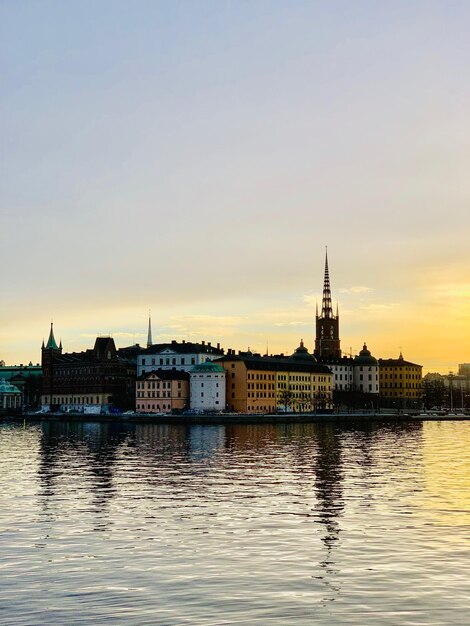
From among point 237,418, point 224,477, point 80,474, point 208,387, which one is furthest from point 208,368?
point 224,477

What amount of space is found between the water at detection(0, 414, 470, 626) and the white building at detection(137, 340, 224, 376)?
132 m

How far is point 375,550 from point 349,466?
32.6 meters

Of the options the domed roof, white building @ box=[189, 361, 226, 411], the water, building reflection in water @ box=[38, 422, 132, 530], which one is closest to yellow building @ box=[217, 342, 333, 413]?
white building @ box=[189, 361, 226, 411]

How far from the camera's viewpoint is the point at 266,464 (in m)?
63.3

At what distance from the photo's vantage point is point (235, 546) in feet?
97.1

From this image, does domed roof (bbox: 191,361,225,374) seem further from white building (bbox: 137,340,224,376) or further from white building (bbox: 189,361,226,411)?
white building (bbox: 137,340,224,376)

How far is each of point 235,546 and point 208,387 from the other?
14704 cm

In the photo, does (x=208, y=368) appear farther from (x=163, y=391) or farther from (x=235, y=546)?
(x=235, y=546)

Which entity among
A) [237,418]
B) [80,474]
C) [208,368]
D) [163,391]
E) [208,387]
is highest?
[208,368]

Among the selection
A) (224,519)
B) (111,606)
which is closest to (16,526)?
(224,519)

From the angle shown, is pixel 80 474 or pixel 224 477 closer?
pixel 224 477

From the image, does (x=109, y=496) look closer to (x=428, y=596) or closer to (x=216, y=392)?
(x=428, y=596)

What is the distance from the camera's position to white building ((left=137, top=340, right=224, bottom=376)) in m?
192

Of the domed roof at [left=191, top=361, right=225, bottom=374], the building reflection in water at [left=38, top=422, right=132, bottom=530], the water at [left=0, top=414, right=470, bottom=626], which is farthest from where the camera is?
the domed roof at [left=191, top=361, right=225, bottom=374]
